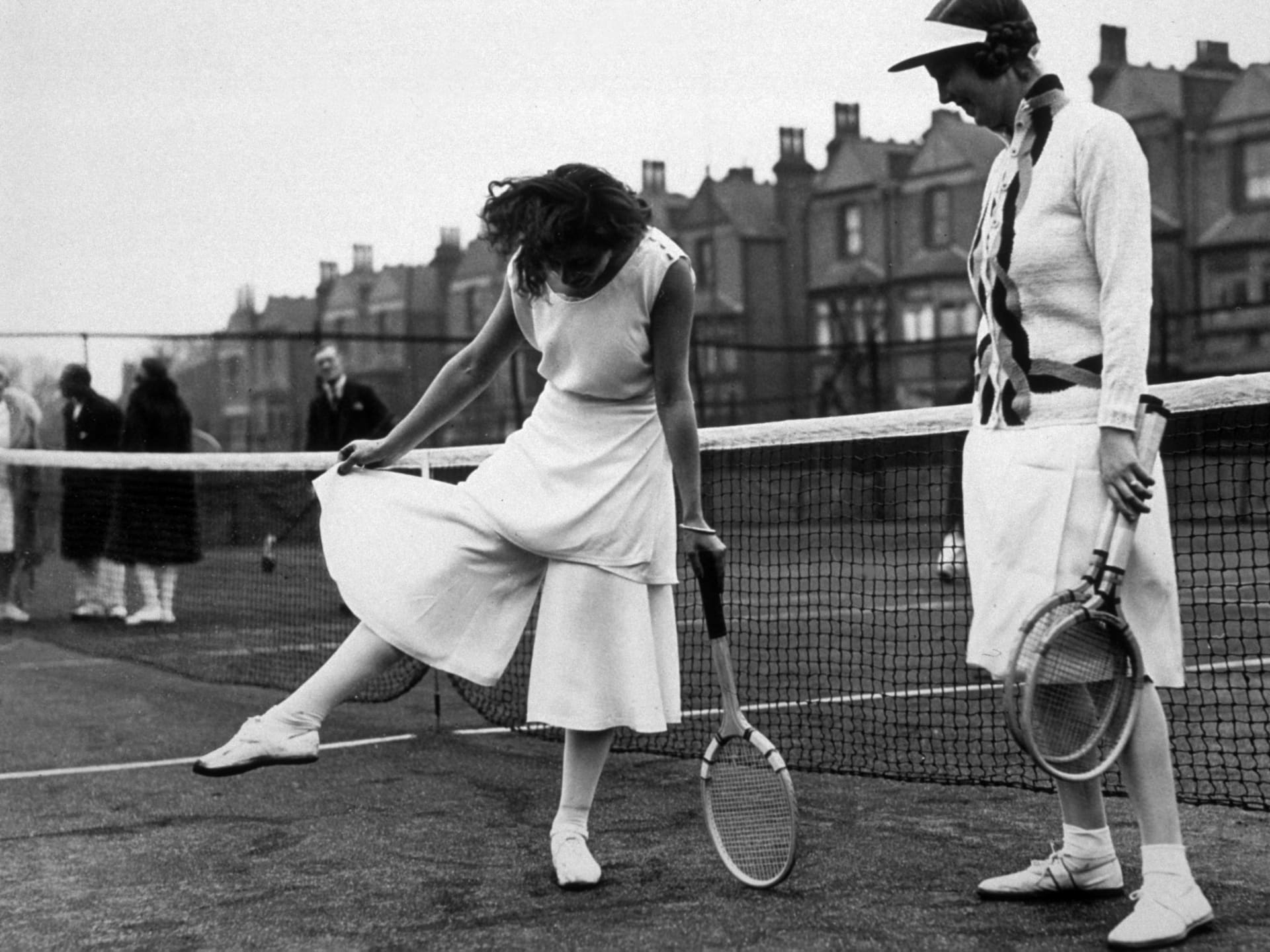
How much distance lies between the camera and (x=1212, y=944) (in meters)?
3.68

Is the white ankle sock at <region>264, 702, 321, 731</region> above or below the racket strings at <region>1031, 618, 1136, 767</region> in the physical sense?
below

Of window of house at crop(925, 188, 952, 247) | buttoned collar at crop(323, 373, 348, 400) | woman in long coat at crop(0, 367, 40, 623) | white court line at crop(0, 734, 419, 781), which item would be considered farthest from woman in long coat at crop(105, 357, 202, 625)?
window of house at crop(925, 188, 952, 247)

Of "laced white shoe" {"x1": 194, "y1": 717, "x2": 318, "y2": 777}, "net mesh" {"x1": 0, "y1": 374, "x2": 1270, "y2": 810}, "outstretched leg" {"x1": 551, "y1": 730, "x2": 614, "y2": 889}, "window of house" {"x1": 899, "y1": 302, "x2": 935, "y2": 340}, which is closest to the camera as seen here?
"laced white shoe" {"x1": 194, "y1": 717, "x2": 318, "y2": 777}

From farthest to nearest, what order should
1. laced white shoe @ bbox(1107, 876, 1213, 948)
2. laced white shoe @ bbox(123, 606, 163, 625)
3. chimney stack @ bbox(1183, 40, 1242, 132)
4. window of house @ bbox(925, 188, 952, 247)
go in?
1. window of house @ bbox(925, 188, 952, 247)
2. chimney stack @ bbox(1183, 40, 1242, 132)
3. laced white shoe @ bbox(123, 606, 163, 625)
4. laced white shoe @ bbox(1107, 876, 1213, 948)

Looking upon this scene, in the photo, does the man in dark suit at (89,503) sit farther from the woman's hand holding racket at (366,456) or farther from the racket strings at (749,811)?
the racket strings at (749,811)

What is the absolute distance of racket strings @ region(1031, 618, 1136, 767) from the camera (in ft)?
11.6

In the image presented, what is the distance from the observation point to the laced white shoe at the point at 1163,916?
364 cm

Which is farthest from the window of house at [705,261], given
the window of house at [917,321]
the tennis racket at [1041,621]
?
the tennis racket at [1041,621]

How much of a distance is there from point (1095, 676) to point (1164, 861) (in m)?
0.47

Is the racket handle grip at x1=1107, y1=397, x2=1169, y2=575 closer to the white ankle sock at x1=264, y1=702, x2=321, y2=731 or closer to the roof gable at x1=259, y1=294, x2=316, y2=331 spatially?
the white ankle sock at x1=264, y1=702, x2=321, y2=731

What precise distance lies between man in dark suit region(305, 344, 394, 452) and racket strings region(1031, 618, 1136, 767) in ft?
29.7

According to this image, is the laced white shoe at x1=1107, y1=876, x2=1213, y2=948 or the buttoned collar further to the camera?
the buttoned collar

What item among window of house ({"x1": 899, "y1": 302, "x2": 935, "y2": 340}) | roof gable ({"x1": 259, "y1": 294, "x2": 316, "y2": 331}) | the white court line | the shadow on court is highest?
roof gable ({"x1": 259, "y1": 294, "x2": 316, "y2": 331})

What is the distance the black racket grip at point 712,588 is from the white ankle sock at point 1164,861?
1.13 m
